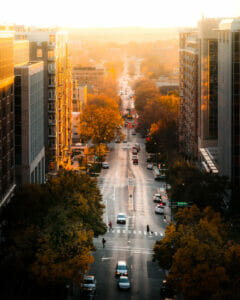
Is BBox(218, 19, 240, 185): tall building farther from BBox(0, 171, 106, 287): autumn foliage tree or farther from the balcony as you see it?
the balcony

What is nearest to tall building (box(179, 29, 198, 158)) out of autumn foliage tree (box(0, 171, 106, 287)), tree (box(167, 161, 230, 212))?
tree (box(167, 161, 230, 212))

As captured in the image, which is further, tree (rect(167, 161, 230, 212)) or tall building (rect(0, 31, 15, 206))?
tree (rect(167, 161, 230, 212))

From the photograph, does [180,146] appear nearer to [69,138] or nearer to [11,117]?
[69,138]

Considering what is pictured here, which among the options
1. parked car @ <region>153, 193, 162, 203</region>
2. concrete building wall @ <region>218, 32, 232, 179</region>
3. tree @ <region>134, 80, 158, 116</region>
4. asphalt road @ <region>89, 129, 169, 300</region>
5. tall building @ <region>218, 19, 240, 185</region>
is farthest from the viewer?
tree @ <region>134, 80, 158, 116</region>

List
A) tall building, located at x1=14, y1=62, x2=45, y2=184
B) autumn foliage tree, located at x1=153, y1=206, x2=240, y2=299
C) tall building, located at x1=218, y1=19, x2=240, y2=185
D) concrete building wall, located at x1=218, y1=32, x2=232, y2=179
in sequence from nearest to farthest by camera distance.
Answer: autumn foliage tree, located at x1=153, y1=206, x2=240, y2=299 → tall building, located at x1=218, y1=19, x2=240, y2=185 → concrete building wall, located at x1=218, y1=32, x2=232, y2=179 → tall building, located at x1=14, y1=62, x2=45, y2=184

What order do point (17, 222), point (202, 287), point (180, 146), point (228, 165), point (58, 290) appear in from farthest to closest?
point (180, 146), point (228, 165), point (17, 222), point (58, 290), point (202, 287)

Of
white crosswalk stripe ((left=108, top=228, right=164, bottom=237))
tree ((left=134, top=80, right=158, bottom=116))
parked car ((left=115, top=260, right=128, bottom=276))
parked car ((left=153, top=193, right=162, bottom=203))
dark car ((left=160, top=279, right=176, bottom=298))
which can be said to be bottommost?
white crosswalk stripe ((left=108, top=228, right=164, bottom=237))

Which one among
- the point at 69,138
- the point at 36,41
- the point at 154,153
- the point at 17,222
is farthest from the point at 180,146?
the point at 17,222
